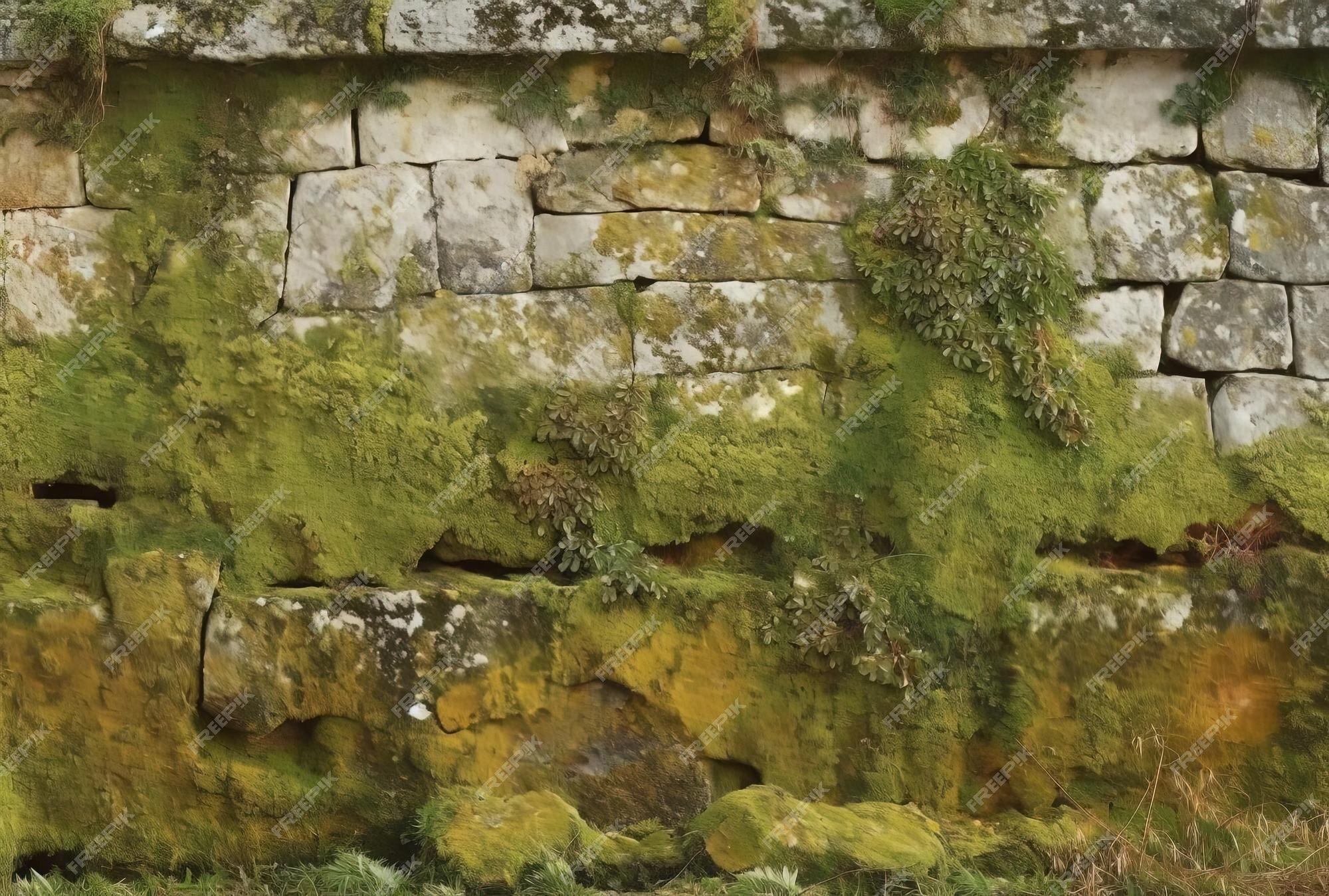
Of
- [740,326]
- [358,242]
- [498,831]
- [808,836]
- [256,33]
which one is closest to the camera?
[808,836]

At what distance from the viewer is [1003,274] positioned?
5340 millimetres

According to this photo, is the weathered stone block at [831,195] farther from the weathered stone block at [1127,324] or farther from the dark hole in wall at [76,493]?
the dark hole in wall at [76,493]

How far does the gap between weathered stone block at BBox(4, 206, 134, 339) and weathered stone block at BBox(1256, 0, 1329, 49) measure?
5.13 metres

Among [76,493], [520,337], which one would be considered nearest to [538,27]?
[520,337]

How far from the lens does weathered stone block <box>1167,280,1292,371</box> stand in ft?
18.2

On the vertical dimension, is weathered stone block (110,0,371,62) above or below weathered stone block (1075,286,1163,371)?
above

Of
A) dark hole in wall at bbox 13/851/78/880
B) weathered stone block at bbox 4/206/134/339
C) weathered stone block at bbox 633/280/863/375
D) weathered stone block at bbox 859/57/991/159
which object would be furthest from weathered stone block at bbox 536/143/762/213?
dark hole in wall at bbox 13/851/78/880

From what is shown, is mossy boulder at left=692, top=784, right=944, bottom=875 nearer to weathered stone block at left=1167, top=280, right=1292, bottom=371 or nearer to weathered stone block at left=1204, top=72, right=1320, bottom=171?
weathered stone block at left=1167, top=280, right=1292, bottom=371

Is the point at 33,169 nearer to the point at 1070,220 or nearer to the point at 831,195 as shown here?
the point at 831,195

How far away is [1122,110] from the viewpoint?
5.62 metres

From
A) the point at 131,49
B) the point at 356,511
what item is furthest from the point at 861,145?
the point at 131,49

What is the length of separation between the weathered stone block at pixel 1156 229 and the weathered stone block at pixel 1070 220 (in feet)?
0.16

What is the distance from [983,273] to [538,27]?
2205 mm

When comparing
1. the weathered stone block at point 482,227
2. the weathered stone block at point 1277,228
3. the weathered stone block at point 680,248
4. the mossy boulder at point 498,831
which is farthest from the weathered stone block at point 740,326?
the mossy boulder at point 498,831
